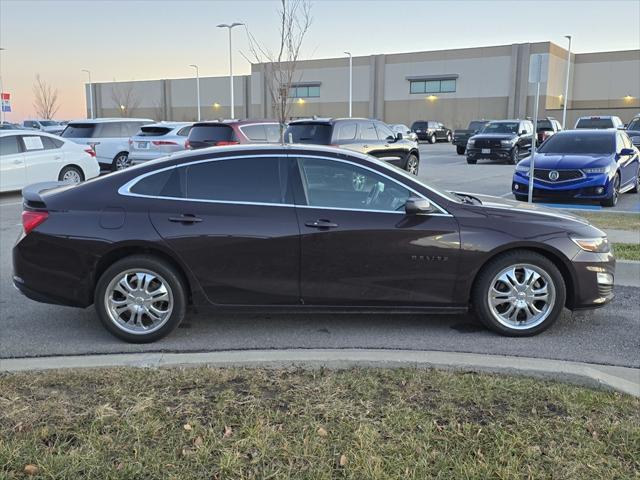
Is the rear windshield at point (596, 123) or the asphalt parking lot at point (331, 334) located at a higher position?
the rear windshield at point (596, 123)

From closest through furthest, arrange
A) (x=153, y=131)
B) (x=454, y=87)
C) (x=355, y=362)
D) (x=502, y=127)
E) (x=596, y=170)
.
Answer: (x=355, y=362) → (x=596, y=170) → (x=153, y=131) → (x=502, y=127) → (x=454, y=87)

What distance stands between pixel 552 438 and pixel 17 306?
4961 millimetres

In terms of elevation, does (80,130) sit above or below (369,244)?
above

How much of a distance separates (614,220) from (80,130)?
15.0m

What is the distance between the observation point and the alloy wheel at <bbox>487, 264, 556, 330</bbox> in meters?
4.93

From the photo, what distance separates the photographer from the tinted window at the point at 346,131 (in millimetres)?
15164

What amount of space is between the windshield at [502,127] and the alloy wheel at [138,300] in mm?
22557

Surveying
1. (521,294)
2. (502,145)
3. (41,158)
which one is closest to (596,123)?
(502,145)

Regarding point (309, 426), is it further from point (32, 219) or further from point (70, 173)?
point (70, 173)

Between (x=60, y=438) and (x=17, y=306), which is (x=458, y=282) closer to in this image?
(x=60, y=438)

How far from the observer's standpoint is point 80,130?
18.6m

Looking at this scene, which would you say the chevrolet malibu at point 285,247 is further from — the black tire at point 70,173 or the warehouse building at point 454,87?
the warehouse building at point 454,87

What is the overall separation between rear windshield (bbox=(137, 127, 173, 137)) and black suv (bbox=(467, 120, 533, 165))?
481 inches

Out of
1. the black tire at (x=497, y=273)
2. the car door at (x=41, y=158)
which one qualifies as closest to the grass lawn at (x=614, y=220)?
the black tire at (x=497, y=273)
